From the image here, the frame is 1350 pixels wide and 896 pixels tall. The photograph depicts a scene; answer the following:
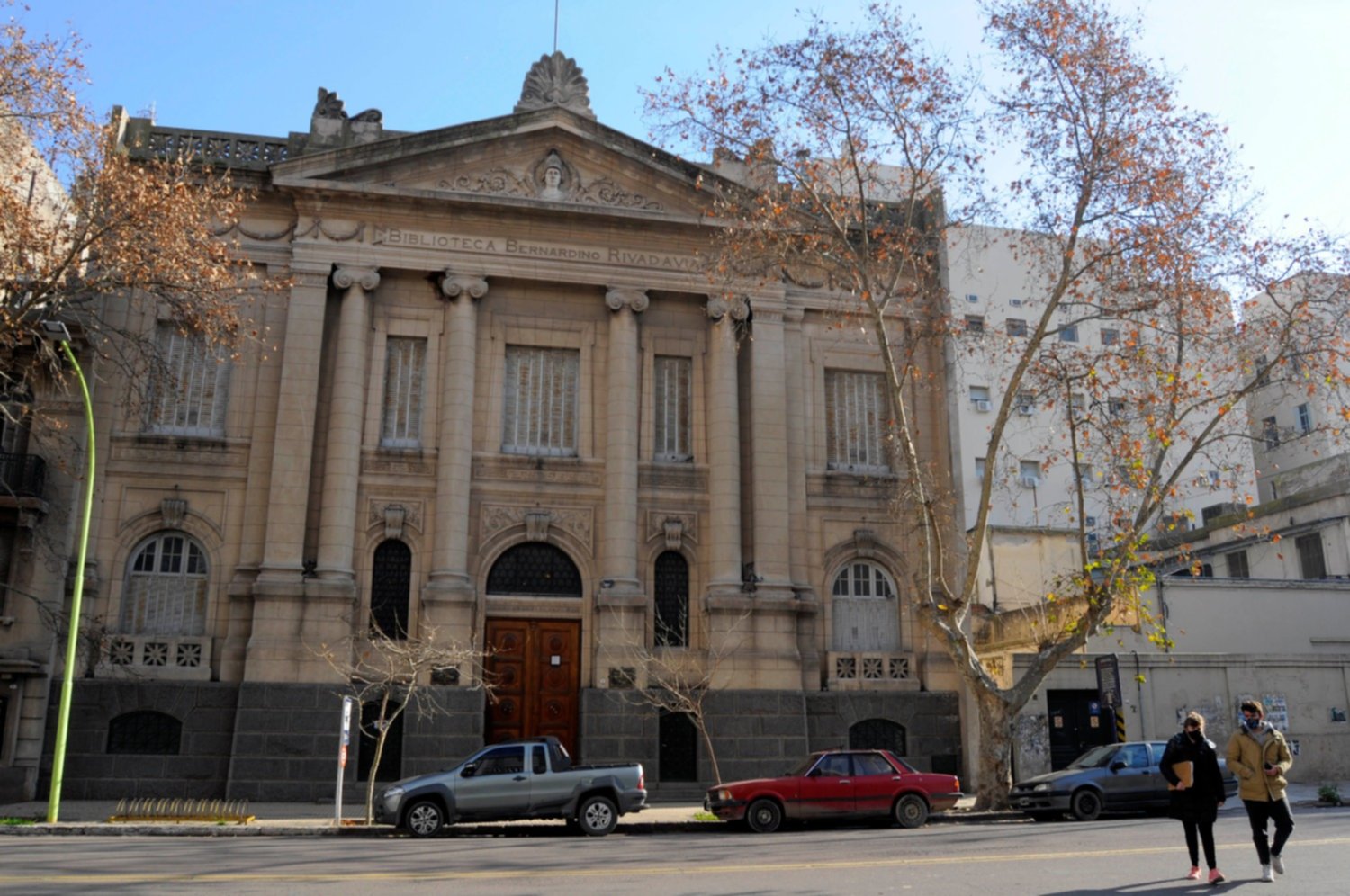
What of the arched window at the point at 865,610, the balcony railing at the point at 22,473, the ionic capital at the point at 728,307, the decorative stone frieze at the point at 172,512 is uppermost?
the ionic capital at the point at 728,307

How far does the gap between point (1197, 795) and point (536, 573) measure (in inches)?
707

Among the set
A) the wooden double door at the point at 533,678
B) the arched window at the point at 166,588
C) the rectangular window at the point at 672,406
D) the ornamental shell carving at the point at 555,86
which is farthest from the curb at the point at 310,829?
the ornamental shell carving at the point at 555,86

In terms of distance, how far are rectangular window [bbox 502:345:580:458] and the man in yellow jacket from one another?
60.3 ft

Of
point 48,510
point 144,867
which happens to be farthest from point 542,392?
point 144,867

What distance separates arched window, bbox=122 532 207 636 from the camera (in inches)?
1003

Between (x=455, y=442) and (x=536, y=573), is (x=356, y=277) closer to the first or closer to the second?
(x=455, y=442)

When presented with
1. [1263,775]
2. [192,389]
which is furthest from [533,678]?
[1263,775]

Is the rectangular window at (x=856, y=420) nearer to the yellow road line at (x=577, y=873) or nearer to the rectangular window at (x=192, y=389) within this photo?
the rectangular window at (x=192, y=389)

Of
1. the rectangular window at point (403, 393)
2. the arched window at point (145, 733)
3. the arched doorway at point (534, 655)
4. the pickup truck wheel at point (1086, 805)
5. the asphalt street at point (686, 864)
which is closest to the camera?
the asphalt street at point (686, 864)

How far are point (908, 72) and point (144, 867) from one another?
17607mm

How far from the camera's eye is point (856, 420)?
97.5 ft

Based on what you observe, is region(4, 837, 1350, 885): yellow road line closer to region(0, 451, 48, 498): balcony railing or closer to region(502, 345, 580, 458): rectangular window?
region(0, 451, 48, 498): balcony railing

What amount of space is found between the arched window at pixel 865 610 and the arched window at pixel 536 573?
6401 millimetres

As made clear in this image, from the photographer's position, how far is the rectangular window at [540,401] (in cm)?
2812
